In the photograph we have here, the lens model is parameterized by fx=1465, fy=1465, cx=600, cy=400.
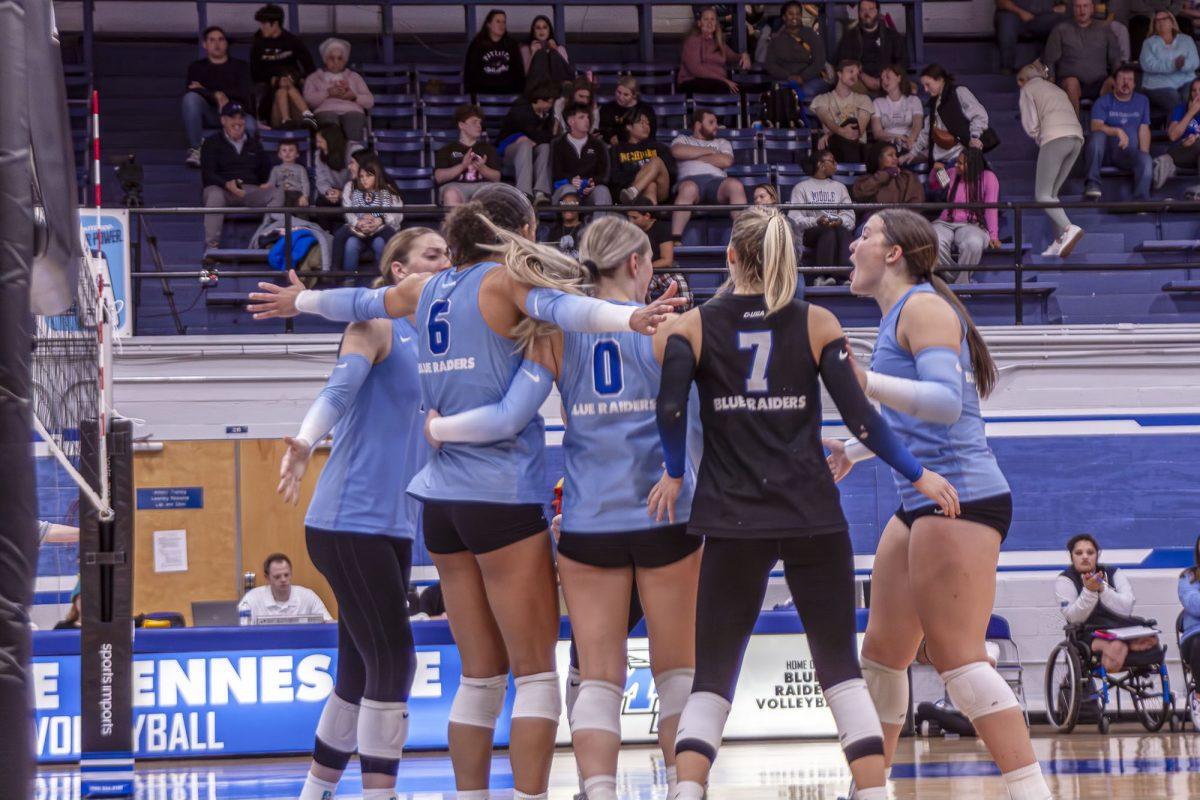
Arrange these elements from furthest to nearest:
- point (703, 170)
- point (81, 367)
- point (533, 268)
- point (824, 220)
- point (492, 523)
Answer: point (703, 170) → point (824, 220) → point (81, 367) → point (533, 268) → point (492, 523)

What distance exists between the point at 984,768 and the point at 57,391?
5075 millimetres

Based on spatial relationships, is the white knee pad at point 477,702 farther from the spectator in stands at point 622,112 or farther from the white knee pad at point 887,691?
the spectator in stands at point 622,112

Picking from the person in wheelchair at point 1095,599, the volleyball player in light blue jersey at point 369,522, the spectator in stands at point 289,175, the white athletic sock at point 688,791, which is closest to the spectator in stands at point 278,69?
the spectator in stands at point 289,175

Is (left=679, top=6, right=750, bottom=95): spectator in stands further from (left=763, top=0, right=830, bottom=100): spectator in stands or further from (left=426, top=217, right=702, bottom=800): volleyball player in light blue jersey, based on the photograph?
(left=426, top=217, right=702, bottom=800): volleyball player in light blue jersey

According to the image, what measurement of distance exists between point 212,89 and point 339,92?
1213 mm

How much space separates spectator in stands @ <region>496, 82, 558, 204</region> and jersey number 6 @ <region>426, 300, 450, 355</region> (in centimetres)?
803

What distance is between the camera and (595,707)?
4.48 metres

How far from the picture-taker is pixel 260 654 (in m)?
8.91

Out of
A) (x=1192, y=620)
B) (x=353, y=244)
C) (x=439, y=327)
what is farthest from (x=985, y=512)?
(x=353, y=244)

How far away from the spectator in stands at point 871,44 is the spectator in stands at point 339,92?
4890mm

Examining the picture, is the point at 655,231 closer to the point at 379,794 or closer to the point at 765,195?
the point at 765,195

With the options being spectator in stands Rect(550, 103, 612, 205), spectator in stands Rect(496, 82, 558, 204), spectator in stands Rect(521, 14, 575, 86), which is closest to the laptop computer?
spectator in stands Rect(496, 82, 558, 204)

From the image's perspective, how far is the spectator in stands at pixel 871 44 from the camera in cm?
1509

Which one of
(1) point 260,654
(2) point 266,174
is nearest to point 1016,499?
(1) point 260,654
